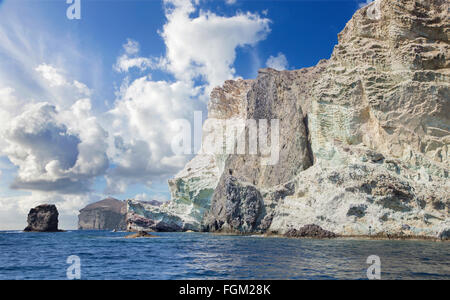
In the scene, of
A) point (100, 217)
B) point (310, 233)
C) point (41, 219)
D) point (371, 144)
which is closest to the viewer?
point (310, 233)

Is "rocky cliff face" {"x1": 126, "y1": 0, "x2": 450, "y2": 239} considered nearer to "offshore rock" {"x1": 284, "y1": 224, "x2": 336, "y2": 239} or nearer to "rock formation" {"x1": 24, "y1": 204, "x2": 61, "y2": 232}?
"offshore rock" {"x1": 284, "y1": 224, "x2": 336, "y2": 239}

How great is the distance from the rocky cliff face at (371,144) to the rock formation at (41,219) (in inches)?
2441

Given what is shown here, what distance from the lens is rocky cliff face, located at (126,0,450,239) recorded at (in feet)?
124

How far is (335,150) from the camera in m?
46.1

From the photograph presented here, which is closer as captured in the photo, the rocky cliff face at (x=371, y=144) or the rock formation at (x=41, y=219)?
the rocky cliff face at (x=371, y=144)

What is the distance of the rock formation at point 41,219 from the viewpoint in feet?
313

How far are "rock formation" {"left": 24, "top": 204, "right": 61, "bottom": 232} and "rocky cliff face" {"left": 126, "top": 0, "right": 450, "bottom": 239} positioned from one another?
203ft

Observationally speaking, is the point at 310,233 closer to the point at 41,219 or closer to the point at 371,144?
the point at 371,144

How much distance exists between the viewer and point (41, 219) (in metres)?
95.6

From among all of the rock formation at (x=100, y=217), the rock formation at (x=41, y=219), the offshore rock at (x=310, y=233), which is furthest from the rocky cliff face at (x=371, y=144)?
the rock formation at (x=100, y=217)

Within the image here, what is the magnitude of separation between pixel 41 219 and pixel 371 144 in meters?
89.9

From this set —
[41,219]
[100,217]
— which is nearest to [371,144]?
[41,219]

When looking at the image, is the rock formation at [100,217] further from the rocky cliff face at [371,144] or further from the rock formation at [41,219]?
the rocky cliff face at [371,144]
